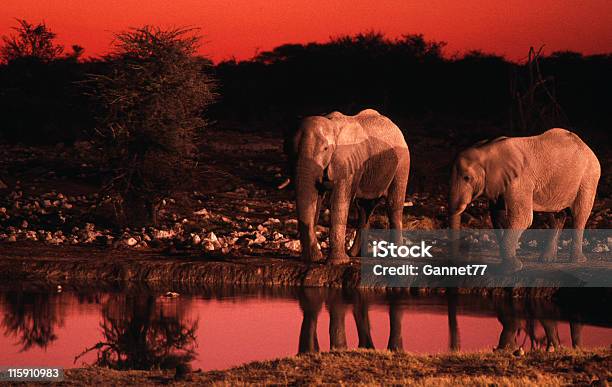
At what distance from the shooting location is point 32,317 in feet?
54.9

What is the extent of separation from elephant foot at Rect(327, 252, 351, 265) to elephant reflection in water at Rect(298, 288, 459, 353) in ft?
2.42

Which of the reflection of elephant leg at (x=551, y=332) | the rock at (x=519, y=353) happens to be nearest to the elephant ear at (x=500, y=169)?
the reflection of elephant leg at (x=551, y=332)

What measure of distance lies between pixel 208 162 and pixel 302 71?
27.6 metres

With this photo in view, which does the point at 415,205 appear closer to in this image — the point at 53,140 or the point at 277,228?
the point at 277,228

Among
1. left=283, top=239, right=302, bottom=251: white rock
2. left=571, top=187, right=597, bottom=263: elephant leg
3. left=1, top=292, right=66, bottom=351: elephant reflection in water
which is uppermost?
left=571, top=187, right=597, bottom=263: elephant leg

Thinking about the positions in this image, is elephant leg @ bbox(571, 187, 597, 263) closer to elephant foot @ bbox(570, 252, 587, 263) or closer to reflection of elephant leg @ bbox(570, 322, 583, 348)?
elephant foot @ bbox(570, 252, 587, 263)

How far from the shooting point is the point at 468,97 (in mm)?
55406

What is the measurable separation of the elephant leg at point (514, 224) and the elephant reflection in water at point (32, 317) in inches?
256

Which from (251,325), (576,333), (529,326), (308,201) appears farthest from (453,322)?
(308,201)

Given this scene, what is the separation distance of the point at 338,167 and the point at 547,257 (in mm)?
3687

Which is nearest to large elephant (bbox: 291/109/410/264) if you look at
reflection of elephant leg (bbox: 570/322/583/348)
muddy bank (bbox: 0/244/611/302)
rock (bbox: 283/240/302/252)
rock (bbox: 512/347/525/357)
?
muddy bank (bbox: 0/244/611/302)

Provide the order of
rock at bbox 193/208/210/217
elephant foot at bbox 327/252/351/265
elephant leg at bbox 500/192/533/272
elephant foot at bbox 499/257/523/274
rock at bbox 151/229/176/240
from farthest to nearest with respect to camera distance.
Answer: rock at bbox 193/208/210/217 → rock at bbox 151/229/176/240 → elephant foot at bbox 327/252/351/265 → elephant leg at bbox 500/192/533/272 → elephant foot at bbox 499/257/523/274

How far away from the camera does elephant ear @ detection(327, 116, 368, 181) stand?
19.0 meters

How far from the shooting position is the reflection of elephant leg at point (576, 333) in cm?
1516
